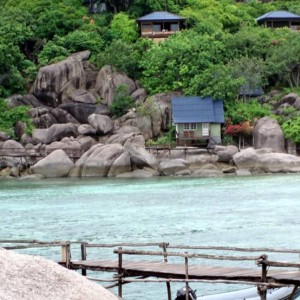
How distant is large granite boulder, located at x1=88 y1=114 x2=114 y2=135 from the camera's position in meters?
59.9

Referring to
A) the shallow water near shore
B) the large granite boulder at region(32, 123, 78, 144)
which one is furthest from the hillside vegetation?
the shallow water near shore

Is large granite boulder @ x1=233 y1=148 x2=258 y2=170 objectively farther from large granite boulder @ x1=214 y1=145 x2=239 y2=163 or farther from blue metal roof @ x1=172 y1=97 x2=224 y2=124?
blue metal roof @ x1=172 y1=97 x2=224 y2=124

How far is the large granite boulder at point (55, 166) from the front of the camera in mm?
55000

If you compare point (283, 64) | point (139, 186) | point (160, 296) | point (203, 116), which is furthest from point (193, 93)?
point (160, 296)

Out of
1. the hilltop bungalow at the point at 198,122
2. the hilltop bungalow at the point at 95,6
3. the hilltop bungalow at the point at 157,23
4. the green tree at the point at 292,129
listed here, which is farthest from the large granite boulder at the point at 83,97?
the green tree at the point at 292,129

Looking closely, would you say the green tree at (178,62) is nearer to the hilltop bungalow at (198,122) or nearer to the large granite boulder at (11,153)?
the hilltop bungalow at (198,122)

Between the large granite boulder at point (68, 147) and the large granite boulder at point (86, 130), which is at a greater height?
the large granite boulder at point (86, 130)

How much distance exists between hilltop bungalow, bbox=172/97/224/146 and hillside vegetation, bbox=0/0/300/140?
1078mm

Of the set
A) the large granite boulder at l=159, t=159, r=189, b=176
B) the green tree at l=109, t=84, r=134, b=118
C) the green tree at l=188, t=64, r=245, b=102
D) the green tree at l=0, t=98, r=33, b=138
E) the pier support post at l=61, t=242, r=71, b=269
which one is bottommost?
the large granite boulder at l=159, t=159, r=189, b=176

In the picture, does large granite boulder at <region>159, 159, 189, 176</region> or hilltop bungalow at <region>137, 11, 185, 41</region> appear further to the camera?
hilltop bungalow at <region>137, 11, 185, 41</region>

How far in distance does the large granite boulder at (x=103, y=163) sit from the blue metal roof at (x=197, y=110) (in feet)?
23.2

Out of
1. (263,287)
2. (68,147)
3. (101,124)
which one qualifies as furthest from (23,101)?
(263,287)

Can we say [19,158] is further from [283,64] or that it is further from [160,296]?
[160,296]

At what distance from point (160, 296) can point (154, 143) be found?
4029 cm
